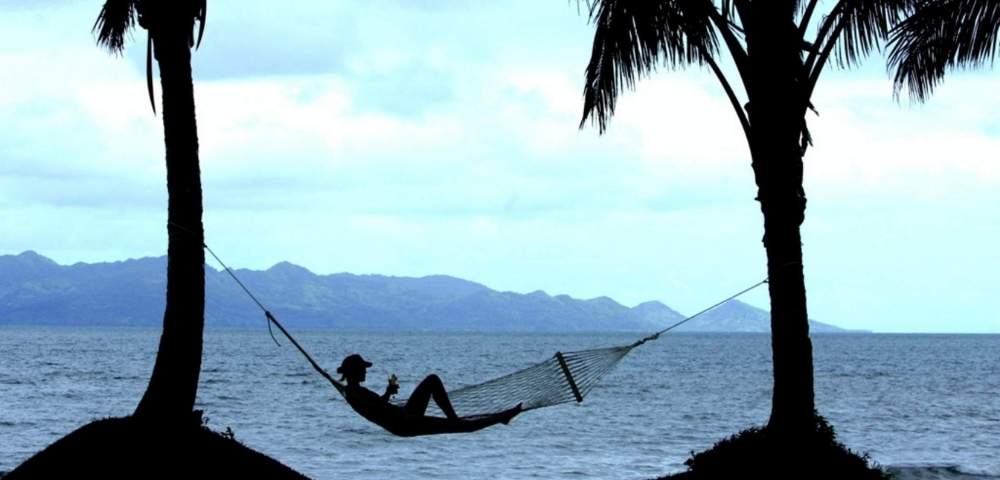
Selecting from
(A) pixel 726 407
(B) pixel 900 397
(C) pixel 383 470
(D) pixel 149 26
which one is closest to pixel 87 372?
(A) pixel 726 407

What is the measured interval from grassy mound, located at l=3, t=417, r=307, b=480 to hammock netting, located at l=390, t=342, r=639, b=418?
2.17m

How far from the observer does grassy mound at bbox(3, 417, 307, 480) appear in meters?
10.1

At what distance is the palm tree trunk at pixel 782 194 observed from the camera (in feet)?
33.1

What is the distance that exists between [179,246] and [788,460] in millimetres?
5342

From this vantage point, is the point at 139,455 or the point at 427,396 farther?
the point at 427,396

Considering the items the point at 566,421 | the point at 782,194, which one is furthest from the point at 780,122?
the point at 566,421

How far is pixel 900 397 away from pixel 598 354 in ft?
106

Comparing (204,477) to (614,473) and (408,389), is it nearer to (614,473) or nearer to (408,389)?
(614,473)

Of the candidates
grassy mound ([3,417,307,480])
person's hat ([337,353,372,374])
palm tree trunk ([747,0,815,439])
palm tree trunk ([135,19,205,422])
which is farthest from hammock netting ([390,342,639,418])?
palm tree trunk ([135,19,205,422])

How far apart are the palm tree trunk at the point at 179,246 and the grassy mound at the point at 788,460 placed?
171 inches

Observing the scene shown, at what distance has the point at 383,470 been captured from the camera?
66.1 feet

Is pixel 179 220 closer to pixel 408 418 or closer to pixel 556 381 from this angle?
pixel 408 418

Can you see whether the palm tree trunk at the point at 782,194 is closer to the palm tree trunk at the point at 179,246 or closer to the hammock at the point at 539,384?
the hammock at the point at 539,384

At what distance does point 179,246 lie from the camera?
35.0 ft
